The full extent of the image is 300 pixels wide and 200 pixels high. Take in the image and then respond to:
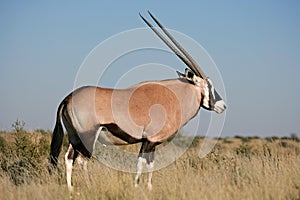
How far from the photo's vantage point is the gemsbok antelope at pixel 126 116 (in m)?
9.65

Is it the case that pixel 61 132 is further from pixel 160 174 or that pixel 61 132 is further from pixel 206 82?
pixel 206 82

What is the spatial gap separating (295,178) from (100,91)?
4186 millimetres

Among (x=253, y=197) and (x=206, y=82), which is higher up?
(x=206, y=82)

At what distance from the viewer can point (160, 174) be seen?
999cm

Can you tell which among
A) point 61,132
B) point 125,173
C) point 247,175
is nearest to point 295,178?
point 247,175

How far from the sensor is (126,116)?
32.7 feet

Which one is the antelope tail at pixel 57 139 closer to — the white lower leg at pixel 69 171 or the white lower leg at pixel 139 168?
the white lower leg at pixel 69 171

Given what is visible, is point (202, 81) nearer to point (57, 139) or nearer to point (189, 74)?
point (189, 74)

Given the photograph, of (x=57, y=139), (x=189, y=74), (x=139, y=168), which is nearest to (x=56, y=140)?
(x=57, y=139)

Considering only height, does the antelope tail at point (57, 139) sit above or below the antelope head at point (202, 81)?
below

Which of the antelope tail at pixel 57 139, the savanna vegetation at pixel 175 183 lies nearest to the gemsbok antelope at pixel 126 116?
the antelope tail at pixel 57 139

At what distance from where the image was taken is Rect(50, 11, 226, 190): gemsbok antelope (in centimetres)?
965

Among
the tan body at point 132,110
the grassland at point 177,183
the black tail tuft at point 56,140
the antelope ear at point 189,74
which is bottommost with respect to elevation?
the grassland at point 177,183

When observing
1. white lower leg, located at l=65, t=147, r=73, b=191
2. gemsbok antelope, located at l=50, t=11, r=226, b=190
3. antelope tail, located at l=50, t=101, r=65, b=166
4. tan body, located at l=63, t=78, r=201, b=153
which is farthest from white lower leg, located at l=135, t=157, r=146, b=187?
antelope tail, located at l=50, t=101, r=65, b=166
